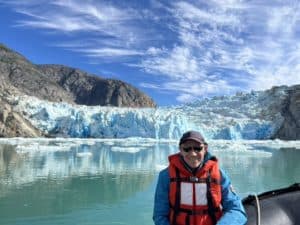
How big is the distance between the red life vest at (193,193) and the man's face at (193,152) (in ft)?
0.14

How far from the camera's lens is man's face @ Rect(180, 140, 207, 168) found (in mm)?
2570

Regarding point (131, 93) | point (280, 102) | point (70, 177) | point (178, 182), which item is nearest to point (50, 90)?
point (131, 93)

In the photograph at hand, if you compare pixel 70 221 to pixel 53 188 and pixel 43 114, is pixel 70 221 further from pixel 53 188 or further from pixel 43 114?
pixel 43 114

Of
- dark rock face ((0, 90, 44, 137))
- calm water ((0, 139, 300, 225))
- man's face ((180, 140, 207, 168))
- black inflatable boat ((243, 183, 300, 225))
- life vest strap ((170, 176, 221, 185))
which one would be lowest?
calm water ((0, 139, 300, 225))

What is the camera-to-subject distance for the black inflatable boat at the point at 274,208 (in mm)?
2920

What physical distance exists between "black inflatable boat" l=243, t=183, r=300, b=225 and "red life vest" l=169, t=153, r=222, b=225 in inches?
16.4

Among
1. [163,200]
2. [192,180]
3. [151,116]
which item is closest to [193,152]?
[192,180]

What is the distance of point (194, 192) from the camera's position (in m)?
2.60

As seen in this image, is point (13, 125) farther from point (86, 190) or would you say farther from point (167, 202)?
point (167, 202)

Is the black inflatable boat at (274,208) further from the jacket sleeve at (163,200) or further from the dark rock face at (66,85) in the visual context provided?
the dark rock face at (66,85)

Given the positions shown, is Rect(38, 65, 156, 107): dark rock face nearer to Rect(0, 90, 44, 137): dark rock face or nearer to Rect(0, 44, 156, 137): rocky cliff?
Rect(0, 44, 156, 137): rocky cliff

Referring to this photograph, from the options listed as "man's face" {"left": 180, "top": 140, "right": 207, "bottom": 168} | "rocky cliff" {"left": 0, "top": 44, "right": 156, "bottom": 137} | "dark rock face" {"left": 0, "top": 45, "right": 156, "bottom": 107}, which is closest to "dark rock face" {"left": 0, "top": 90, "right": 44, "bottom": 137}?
"rocky cliff" {"left": 0, "top": 44, "right": 156, "bottom": 137}

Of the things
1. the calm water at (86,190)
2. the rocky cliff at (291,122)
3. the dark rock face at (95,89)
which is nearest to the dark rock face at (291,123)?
the rocky cliff at (291,122)

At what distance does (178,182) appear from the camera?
2.61 meters
